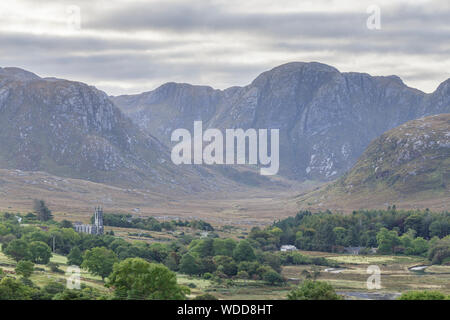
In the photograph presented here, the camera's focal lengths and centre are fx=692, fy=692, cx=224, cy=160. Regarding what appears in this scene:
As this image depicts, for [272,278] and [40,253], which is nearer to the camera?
[40,253]

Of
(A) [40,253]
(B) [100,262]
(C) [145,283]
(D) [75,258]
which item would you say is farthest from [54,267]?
(C) [145,283]

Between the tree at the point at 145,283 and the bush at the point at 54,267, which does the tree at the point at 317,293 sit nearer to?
the tree at the point at 145,283

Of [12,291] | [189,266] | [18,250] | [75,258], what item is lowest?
[189,266]

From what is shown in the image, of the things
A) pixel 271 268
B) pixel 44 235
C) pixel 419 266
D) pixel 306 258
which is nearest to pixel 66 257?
pixel 44 235

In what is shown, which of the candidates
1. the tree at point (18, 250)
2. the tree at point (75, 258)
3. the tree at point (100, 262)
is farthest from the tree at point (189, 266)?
the tree at point (18, 250)

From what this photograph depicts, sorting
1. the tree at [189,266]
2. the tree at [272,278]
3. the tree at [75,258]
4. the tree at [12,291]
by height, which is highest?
the tree at [12,291]

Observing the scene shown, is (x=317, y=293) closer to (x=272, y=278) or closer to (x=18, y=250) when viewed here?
(x=272, y=278)
